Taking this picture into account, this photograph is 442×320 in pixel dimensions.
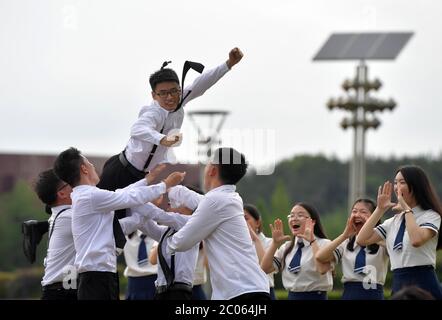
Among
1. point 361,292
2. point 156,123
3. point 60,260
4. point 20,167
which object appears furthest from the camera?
point 20,167

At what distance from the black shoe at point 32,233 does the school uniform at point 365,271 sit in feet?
7.76

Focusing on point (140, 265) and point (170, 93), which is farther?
point (140, 265)

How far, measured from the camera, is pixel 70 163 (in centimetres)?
776

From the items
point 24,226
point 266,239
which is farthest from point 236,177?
point 266,239

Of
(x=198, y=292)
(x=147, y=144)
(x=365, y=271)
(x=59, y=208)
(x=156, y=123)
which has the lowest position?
(x=198, y=292)

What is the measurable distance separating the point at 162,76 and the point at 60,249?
4.83ft

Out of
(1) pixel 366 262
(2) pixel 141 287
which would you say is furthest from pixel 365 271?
(2) pixel 141 287

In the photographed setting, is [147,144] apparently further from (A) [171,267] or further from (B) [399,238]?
(B) [399,238]

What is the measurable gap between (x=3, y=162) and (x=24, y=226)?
24.9m

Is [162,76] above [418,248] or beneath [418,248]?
above

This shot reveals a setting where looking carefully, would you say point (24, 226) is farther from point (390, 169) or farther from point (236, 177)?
point (390, 169)

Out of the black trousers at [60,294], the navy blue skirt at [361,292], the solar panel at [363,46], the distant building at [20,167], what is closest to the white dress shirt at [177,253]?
the black trousers at [60,294]

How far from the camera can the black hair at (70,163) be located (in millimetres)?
7754

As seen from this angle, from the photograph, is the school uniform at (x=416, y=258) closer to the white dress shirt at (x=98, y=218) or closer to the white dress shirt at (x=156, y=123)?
the white dress shirt at (x=156, y=123)
